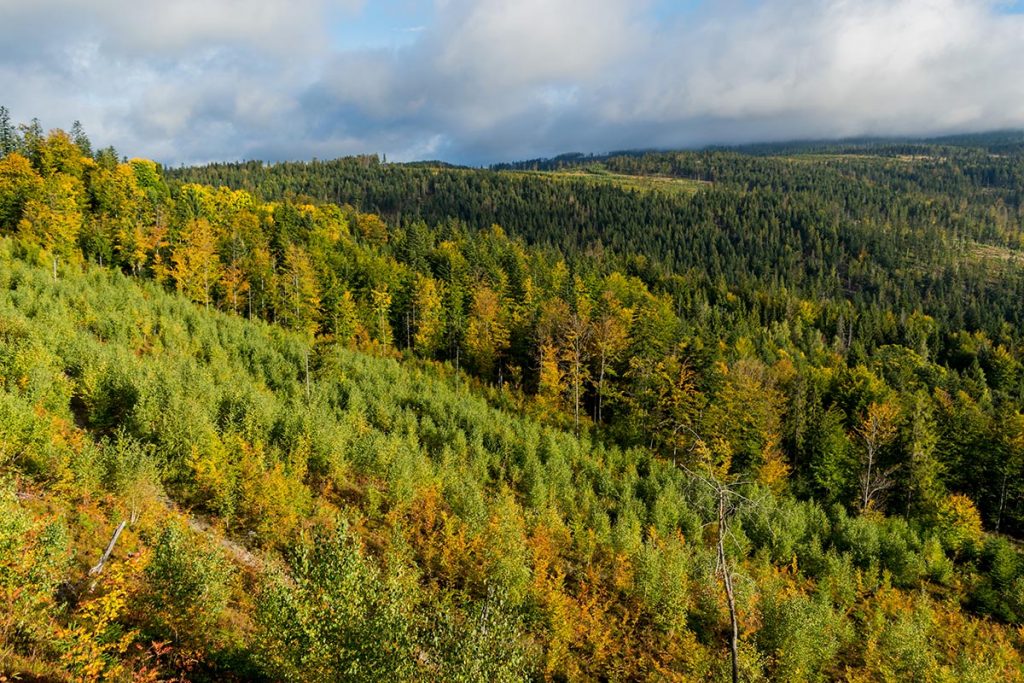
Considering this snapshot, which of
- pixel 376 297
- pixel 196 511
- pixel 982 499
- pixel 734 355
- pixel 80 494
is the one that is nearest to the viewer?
pixel 80 494

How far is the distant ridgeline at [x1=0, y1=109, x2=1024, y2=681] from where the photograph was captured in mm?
15133

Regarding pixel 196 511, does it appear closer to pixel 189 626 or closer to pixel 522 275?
pixel 189 626

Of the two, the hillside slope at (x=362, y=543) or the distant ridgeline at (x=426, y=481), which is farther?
the distant ridgeline at (x=426, y=481)

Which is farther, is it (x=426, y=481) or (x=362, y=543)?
(x=426, y=481)

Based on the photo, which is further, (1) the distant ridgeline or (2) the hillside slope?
(1) the distant ridgeline

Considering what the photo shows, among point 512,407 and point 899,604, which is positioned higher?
point 512,407

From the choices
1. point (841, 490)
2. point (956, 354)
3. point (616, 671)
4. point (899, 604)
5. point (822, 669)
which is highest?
point (616, 671)

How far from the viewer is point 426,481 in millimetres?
31953

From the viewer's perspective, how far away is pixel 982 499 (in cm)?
5741

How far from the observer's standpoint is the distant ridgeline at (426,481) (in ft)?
49.6

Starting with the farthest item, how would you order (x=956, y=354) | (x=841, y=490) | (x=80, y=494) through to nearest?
1. (x=956, y=354)
2. (x=841, y=490)
3. (x=80, y=494)

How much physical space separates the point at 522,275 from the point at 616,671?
65904 mm

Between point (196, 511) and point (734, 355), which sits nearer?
point (196, 511)

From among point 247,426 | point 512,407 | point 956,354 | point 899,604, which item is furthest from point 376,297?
point 956,354
